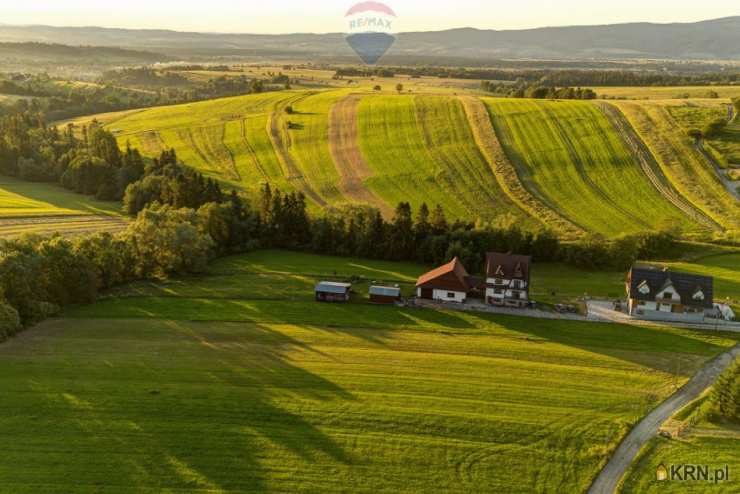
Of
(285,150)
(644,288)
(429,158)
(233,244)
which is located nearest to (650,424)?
(644,288)

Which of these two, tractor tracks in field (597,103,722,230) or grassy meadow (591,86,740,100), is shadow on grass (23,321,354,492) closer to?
tractor tracks in field (597,103,722,230)

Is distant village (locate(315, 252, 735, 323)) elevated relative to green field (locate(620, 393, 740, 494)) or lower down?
elevated

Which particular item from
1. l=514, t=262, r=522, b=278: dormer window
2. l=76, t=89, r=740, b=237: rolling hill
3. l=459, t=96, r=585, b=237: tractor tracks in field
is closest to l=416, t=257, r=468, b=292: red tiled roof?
l=514, t=262, r=522, b=278: dormer window

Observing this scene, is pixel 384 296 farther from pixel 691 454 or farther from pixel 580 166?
pixel 580 166

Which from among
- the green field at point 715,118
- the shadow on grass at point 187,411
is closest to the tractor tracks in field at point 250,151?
the shadow on grass at point 187,411

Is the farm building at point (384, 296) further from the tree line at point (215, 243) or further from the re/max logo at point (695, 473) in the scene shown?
the re/max logo at point (695, 473)

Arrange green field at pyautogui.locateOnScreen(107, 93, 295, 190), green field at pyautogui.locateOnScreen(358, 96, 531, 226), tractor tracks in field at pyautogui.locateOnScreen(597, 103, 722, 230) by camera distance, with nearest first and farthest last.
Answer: tractor tracks in field at pyautogui.locateOnScreen(597, 103, 722, 230) → green field at pyautogui.locateOnScreen(358, 96, 531, 226) → green field at pyautogui.locateOnScreen(107, 93, 295, 190)

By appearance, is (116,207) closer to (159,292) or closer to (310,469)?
(159,292)
